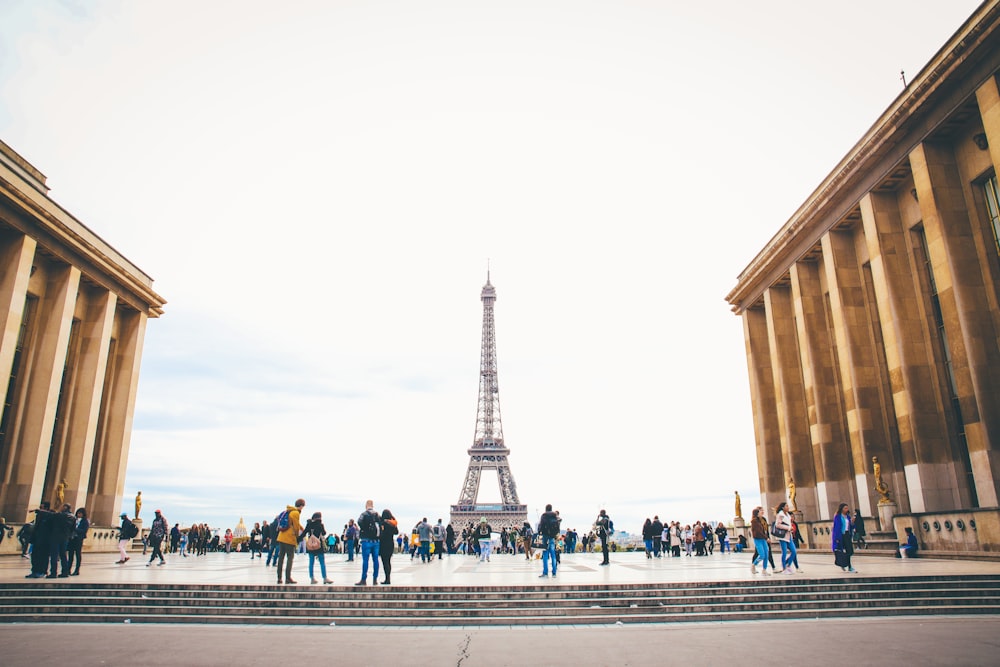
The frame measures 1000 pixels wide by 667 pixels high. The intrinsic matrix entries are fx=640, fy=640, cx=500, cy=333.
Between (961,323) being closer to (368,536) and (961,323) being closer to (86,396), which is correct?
(368,536)

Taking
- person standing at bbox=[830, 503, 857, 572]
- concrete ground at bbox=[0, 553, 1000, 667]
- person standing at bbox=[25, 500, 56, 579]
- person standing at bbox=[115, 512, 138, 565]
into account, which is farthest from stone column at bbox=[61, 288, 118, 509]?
person standing at bbox=[830, 503, 857, 572]

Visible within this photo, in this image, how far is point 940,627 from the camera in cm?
923

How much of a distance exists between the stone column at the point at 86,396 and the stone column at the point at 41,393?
2668 mm

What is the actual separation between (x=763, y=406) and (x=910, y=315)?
14904mm

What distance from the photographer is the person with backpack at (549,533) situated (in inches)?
658

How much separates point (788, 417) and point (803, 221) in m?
10.9

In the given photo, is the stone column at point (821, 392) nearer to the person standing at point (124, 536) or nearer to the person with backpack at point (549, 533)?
the person with backpack at point (549, 533)

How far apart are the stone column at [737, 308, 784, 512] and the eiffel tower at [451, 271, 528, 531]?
42.9 m

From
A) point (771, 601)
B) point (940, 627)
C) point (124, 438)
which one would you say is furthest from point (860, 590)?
point (124, 438)

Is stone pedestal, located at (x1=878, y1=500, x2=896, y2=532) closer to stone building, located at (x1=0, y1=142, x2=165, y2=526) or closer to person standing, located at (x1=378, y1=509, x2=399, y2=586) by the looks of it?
person standing, located at (x1=378, y1=509, x2=399, y2=586)

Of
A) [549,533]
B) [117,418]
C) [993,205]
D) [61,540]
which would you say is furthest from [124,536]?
[993,205]

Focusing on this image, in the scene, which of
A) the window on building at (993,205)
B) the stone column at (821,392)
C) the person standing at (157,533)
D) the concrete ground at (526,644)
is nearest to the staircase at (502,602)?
the concrete ground at (526,644)

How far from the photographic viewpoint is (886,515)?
81.1ft

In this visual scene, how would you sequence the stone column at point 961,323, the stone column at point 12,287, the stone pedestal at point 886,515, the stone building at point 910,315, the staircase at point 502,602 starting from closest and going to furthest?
1. the staircase at point 502,602
2. the stone column at point 961,323
3. the stone building at point 910,315
4. the stone pedestal at point 886,515
5. the stone column at point 12,287
